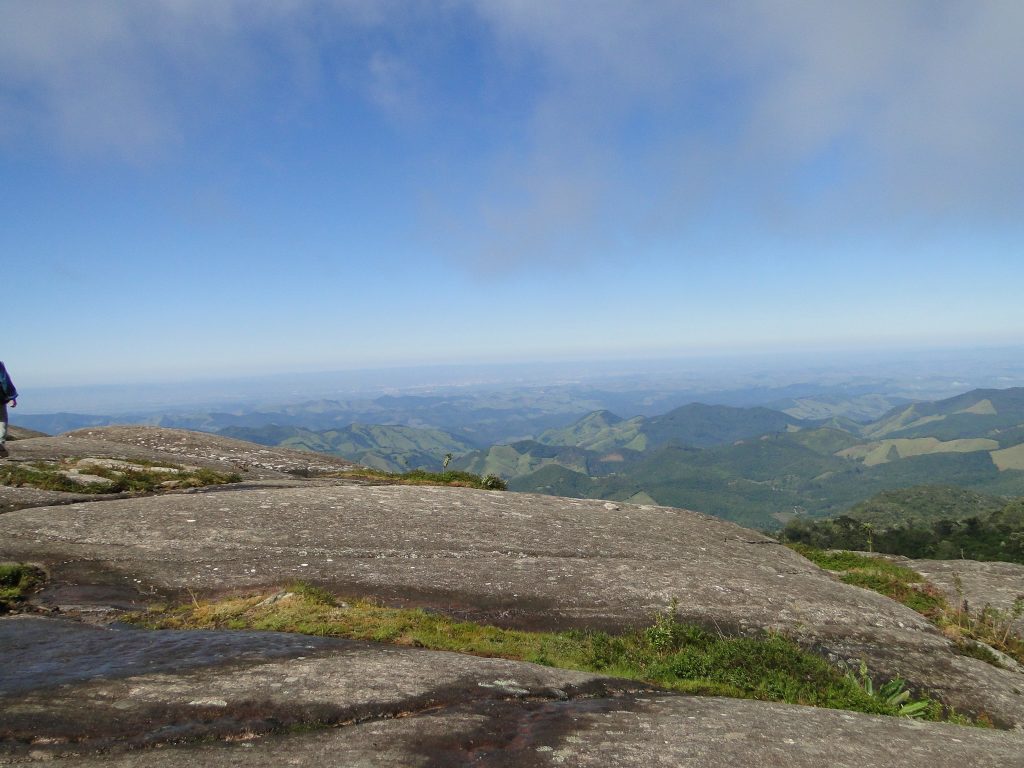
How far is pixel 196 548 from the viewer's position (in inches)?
629

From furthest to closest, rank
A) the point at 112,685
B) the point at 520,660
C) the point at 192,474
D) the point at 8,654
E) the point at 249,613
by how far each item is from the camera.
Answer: the point at 192,474 < the point at 249,613 < the point at 520,660 < the point at 8,654 < the point at 112,685

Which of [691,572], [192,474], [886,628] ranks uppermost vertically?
[192,474]

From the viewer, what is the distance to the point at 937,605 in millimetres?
19812

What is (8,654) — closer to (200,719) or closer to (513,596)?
(200,719)

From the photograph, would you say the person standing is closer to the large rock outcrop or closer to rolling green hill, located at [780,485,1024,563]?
the large rock outcrop

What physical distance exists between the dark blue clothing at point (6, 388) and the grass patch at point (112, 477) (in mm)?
2784

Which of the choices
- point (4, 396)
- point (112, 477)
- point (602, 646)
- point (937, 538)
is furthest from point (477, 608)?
point (937, 538)

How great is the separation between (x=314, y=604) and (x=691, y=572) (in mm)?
11787

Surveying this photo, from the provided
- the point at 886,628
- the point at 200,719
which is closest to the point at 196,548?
the point at 200,719

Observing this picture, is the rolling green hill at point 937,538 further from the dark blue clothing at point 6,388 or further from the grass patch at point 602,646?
the dark blue clothing at point 6,388

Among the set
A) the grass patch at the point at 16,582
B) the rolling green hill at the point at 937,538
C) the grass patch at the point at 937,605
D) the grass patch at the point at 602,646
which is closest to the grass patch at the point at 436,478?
the grass patch at the point at 602,646

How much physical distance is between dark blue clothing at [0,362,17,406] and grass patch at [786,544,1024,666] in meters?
33.7

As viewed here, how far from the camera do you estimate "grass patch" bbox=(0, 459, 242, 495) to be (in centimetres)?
2000

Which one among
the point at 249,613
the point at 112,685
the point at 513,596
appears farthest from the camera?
the point at 513,596
